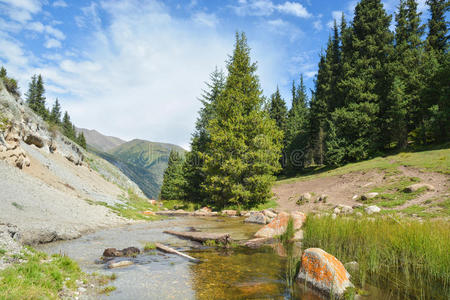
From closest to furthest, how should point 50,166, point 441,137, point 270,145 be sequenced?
point 50,166 < point 270,145 < point 441,137

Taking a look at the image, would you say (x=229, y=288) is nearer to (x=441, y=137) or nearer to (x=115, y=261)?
(x=115, y=261)

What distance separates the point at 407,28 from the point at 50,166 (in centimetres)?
6664

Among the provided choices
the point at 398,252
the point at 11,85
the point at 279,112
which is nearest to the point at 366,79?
the point at 279,112

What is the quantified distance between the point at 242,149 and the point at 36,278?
22687 millimetres

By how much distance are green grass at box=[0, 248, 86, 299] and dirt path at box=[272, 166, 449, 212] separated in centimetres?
1907

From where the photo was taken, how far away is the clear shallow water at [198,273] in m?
5.98

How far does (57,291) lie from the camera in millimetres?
5250

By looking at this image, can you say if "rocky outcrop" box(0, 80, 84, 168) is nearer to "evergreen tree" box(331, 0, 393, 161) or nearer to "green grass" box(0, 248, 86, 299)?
"green grass" box(0, 248, 86, 299)

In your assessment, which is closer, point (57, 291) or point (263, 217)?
point (57, 291)

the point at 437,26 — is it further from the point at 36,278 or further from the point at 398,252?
the point at 36,278

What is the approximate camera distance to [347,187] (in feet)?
83.0

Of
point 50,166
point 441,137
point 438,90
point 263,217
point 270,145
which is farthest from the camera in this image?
point 438,90

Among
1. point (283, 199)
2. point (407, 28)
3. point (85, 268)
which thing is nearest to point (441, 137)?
point (283, 199)

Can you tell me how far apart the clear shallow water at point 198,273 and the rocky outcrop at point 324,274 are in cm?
31
